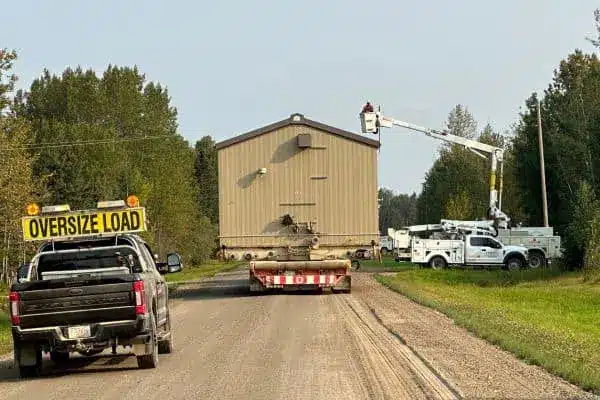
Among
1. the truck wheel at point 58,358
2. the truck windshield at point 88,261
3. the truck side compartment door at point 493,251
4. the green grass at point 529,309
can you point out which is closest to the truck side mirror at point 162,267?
the truck windshield at point 88,261

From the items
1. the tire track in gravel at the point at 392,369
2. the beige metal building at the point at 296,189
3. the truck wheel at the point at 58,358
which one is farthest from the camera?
the beige metal building at the point at 296,189

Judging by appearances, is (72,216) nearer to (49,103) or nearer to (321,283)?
(321,283)

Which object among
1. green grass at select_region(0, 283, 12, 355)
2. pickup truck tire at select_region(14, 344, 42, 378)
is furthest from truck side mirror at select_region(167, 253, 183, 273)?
green grass at select_region(0, 283, 12, 355)

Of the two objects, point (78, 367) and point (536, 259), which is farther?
point (536, 259)

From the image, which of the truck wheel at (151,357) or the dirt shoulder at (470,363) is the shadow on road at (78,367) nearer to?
the truck wheel at (151,357)

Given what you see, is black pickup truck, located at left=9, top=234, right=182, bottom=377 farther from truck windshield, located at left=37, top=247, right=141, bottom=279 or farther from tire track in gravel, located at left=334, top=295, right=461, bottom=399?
tire track in gravel, located at left=334, top=295, right=461, bottom=399

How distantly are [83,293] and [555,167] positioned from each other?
144 ft

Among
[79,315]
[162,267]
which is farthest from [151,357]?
[162,267]

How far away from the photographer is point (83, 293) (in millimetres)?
12172

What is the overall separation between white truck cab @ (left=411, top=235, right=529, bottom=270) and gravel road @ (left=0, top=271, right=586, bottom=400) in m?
27.1

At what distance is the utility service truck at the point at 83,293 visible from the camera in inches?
480

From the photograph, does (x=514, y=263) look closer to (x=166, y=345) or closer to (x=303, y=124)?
(x=303, y=124)

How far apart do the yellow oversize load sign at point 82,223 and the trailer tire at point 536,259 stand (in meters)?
37.7

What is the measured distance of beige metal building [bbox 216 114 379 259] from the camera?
28609 millimetres
